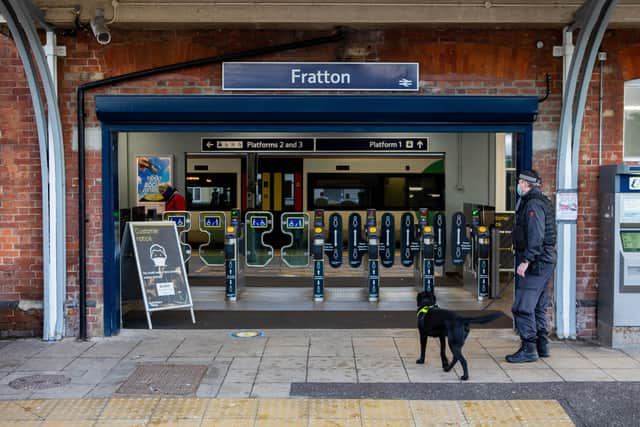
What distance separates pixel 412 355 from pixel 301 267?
4.89 metres

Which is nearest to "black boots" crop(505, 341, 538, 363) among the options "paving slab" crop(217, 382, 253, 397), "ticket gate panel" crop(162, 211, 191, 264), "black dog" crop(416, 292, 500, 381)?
"black dog" crop(416, 292, 500, 381)

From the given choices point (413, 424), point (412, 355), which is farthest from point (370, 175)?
point (413, 424)

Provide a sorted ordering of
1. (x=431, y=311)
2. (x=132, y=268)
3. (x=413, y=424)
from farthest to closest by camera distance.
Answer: (x=132, y=268) → (x=431, y=311) → (x=413, y=424)

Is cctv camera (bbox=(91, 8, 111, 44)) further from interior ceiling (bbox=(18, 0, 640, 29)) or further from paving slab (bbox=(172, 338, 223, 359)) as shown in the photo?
paving slab (bbox=(172, 338, 223, 359))

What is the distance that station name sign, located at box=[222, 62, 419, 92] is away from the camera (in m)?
7.49

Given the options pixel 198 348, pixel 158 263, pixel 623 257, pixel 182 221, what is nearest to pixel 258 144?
pixel 182 221

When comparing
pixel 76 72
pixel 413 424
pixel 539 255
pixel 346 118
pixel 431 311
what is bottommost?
pixel 413 424

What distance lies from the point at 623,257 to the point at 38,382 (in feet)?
19.6

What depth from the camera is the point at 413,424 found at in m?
5.00

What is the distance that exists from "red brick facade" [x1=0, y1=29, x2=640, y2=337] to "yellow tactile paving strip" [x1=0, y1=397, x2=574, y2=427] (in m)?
2.66

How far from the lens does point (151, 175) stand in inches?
555

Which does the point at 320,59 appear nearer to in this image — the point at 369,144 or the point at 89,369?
the point at 89,369

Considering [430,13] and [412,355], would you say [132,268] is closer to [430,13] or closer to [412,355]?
[412,355]

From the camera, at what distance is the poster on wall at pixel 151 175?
46.2 ft
